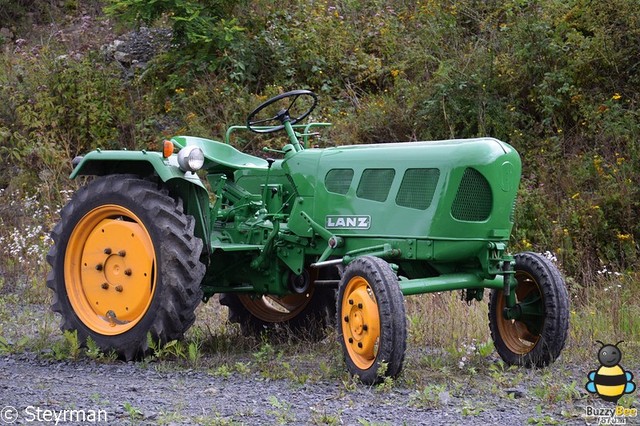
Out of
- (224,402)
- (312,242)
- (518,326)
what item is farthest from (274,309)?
(224,402)

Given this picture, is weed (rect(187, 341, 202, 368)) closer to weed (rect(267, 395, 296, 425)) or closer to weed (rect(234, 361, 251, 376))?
weed (rect(234, 361, 251, 376))

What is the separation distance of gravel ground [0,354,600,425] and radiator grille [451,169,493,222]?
1.06 metres

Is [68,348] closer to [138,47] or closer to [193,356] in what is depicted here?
[193,356]

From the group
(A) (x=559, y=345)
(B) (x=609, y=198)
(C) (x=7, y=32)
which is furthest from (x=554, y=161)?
(C) (x=7, y=32)

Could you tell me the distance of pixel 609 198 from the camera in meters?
10.0

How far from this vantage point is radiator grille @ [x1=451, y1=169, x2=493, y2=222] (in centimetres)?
583

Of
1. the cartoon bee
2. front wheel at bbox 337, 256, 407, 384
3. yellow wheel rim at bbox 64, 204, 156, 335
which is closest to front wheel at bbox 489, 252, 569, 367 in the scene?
the cartoon bee

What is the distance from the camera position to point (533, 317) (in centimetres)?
630

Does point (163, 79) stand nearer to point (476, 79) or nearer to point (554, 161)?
point (476, 79)

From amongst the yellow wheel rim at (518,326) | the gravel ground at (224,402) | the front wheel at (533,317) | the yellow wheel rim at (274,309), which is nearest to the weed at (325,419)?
the gravel ground at (224,402)

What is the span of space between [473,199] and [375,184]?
71cm

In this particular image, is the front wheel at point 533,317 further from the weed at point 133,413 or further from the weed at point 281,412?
the weed at point 133,413

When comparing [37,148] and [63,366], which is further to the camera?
[37,148]

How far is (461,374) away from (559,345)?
2.09 feet
